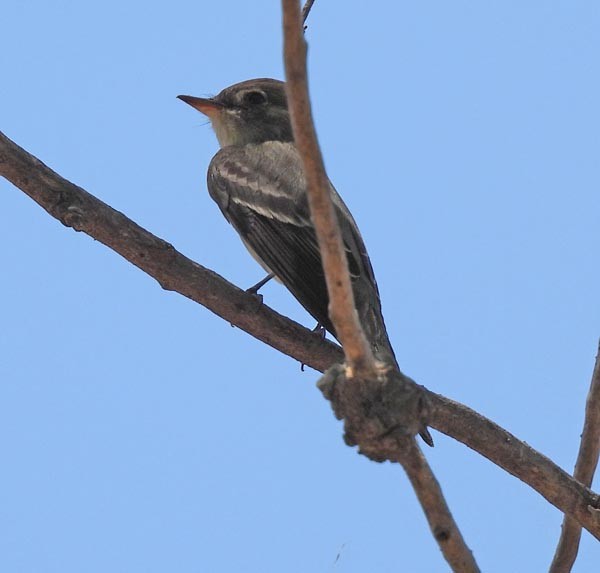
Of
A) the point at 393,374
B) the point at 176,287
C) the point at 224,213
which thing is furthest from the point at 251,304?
the point at 393,374

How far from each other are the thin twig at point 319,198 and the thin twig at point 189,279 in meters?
2.08

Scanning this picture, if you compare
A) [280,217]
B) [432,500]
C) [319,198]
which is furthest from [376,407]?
[280,217]

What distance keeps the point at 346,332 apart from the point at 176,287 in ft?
9.87

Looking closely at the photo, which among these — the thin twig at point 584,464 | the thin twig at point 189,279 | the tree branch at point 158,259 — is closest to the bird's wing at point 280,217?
the tree branch at point 158,259

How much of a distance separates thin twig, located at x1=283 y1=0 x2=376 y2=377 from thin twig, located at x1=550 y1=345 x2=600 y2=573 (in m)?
2.64

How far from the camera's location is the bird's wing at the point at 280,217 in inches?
307

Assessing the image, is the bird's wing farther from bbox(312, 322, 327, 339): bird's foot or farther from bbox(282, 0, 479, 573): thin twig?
bbox(282, 0, 479, 573): thin twig

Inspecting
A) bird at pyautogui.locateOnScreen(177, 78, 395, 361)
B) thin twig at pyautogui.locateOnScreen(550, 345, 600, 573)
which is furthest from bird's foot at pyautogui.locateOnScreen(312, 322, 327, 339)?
thin twig at pyautogui.locateOnScreen(550, 345, 600, 573)

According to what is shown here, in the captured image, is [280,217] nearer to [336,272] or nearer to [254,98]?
[254,98]

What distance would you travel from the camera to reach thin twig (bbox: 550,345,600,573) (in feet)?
21.4

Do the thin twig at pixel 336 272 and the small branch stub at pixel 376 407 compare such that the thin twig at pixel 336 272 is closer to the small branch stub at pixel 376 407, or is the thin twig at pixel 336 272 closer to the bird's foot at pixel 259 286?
the small branch stub at pixel 376 407

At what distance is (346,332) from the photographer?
420 centimetres

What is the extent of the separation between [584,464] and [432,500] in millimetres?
2538

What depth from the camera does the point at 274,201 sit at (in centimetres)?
838
